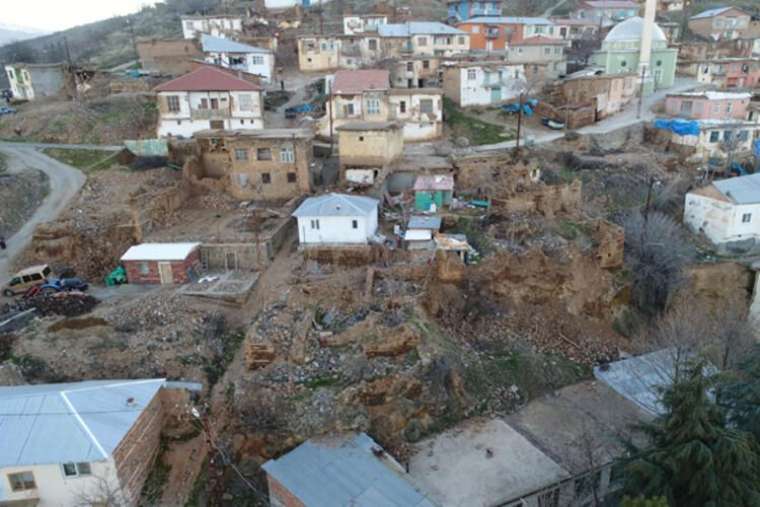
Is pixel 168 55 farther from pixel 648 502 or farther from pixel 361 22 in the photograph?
pixel 648 502

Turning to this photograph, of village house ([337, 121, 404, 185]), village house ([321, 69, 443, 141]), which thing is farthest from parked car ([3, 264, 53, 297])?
village house ([321, 69, 443, 141])

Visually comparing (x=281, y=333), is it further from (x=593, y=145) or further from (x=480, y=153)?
(x=593, y=145)

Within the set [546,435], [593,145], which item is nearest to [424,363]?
[546,435]

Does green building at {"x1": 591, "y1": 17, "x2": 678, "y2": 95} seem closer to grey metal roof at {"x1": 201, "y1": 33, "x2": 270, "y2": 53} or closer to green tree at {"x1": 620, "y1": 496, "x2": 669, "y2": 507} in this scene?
grey metal roof at {"x1": 201, "y1": 33, "x2": 270, "y2": 53}

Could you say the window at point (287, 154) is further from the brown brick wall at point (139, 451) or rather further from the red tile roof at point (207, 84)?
the brown brick wall at point (139, 451)

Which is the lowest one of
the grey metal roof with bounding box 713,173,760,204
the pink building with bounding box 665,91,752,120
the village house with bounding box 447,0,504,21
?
the grey metal roof with bounding box 713,173,760,204

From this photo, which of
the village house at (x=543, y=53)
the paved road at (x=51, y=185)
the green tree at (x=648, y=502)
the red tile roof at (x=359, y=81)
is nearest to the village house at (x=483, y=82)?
the village house at (x=543, y=53)
